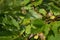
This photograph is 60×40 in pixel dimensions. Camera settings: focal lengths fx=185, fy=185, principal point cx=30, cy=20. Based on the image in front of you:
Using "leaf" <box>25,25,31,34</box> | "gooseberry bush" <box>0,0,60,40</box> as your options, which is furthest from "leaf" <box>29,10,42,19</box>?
"leaf" <box>25,25,31,34</box>

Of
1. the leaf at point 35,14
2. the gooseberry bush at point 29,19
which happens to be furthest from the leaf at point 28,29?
the leaf at point 35,14

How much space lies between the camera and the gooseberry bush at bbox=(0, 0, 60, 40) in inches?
43.3

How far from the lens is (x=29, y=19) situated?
124 cm

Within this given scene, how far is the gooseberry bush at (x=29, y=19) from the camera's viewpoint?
1.10 metres

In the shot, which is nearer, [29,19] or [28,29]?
[28,29]

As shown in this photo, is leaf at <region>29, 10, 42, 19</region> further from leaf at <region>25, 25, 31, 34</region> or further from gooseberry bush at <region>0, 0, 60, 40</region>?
leaf at <region>25, 25, 31, 34</region>

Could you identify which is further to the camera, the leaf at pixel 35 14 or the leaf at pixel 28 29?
the leaf at pixel 35 14

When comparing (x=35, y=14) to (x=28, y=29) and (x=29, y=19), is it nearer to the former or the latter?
(x=29, y=19)

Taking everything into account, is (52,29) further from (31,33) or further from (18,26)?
(18,26)

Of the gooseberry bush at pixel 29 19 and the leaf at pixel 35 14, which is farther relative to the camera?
the leaf at pixel 35 14

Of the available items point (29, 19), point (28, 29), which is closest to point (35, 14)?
point (29, 19)

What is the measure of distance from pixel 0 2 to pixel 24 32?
13.1 inches

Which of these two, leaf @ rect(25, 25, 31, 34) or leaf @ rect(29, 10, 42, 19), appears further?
leaf @ rect(29, 10, 42, 19)

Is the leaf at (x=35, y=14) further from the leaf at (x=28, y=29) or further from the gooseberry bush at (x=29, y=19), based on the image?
the leaf at (x=28, y=29)
